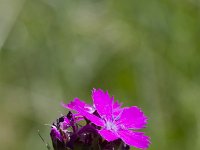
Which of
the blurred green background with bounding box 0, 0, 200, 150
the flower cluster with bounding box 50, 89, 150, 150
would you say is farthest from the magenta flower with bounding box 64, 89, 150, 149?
the blurred green background with bounding box 0, 0, 200, 150

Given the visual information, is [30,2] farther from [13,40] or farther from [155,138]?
[155,138]

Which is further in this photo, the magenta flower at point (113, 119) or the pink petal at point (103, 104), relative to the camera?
the pink petal at point (103, 104)

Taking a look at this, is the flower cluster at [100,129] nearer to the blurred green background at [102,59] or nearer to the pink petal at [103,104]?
the pink petal at [103,104]

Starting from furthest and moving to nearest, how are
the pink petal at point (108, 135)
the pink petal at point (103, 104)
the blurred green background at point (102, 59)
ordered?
the blurred green background at point (102, 59) → the pink petal at point (103, 104) → the pink petal at point (108, 135)

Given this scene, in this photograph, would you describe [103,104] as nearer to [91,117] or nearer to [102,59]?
[91,117]

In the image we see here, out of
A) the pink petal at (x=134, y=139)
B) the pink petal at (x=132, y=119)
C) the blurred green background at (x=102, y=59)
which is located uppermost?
the blurred green background at (x=102, y=59)

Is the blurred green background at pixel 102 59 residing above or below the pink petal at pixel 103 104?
above

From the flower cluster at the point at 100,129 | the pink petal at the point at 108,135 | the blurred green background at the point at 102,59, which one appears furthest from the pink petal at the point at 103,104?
the blurred green background at the point at 102,59
